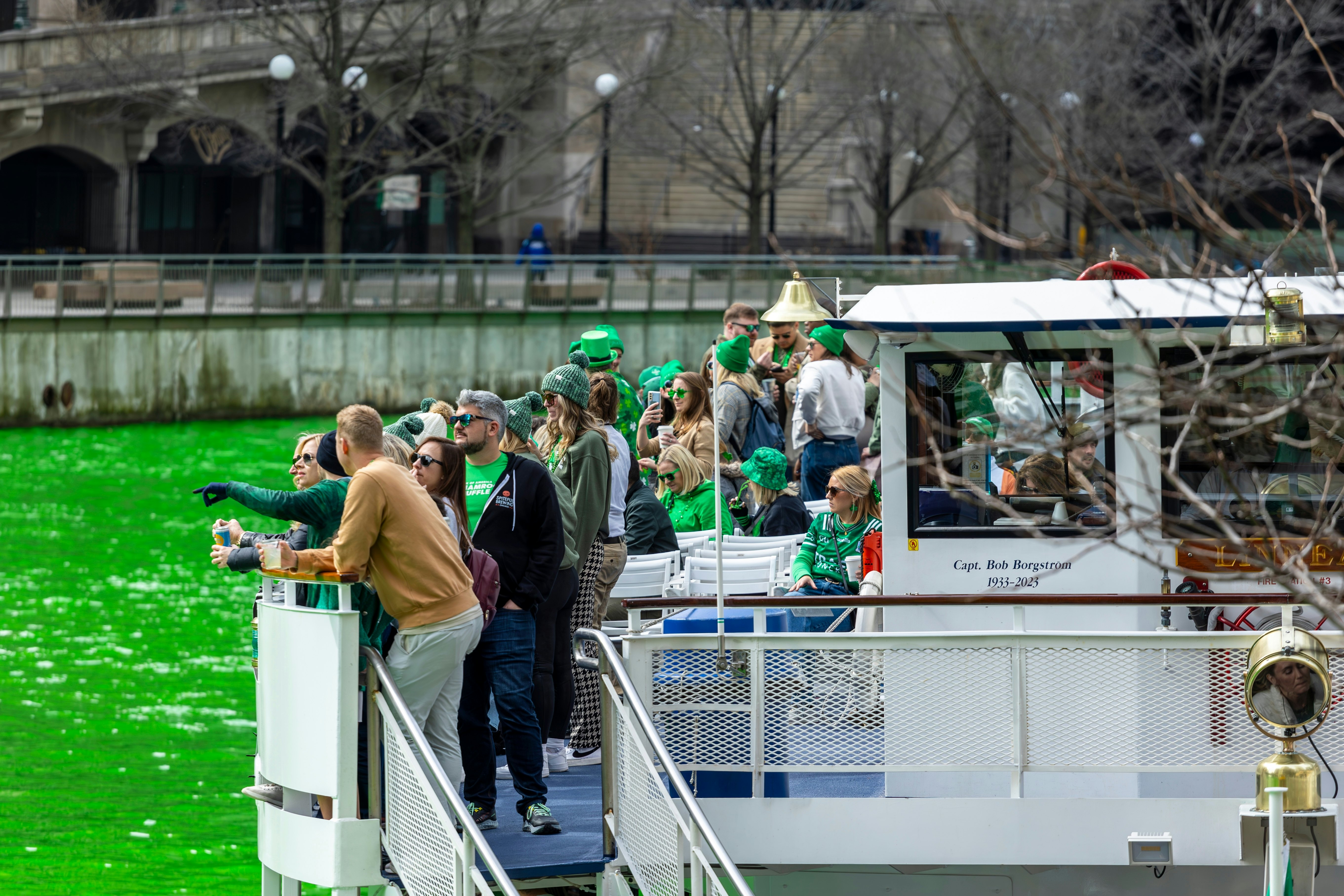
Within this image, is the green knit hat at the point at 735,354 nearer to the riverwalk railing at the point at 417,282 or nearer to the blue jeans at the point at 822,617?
the blue jeans at the point at 822,617

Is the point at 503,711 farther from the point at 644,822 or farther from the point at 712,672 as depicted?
the point at 712,672

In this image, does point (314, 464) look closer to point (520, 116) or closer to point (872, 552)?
point (872, 552)

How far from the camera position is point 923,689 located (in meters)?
8.18

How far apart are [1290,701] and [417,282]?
3130cm

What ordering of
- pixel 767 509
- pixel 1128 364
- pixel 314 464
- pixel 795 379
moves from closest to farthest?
pixel 1128 364, pixel 314 464, pixel 767 509, pixel 795 379

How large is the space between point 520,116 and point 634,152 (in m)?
4.14

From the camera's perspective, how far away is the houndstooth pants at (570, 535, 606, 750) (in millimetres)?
9487

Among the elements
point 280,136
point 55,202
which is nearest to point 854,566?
point 280,136

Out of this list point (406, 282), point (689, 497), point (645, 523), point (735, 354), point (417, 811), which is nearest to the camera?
point (417, 811)

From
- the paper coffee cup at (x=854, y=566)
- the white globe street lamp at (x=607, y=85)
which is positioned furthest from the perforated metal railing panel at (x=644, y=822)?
the white globe street lamp at (x=607, y=85)

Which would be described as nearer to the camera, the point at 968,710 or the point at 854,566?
the point at 968,710

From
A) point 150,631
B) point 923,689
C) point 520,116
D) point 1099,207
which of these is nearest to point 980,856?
point 923,689

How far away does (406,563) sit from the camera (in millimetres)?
7191

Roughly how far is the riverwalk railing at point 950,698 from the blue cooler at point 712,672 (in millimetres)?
12
